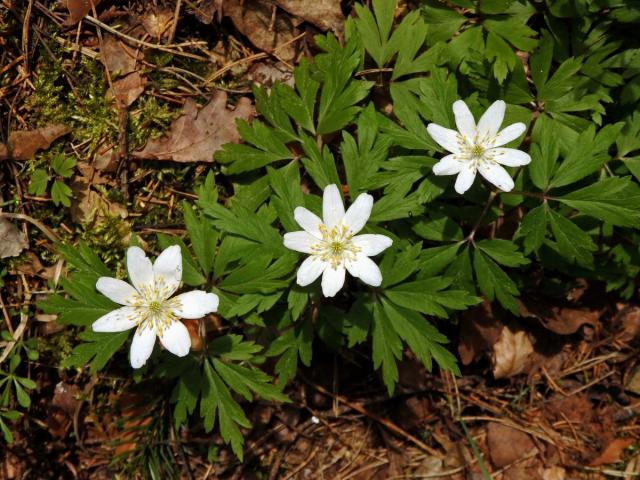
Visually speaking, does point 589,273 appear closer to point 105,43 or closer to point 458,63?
point 458,63

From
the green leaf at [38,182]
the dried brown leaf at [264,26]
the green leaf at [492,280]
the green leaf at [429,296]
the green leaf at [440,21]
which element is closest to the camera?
the green leaf at [429,296]

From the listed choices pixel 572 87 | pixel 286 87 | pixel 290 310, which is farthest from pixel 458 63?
pixel 290 310

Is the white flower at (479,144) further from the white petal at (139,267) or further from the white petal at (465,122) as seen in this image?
the white petal at (139,267)

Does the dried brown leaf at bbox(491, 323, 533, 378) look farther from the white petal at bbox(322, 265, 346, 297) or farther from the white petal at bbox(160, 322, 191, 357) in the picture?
the white petal at bbox(160, 322, 191, 357)

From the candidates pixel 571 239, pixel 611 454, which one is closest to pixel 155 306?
pixel 571 239

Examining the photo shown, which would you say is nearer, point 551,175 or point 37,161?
→ point 551,175

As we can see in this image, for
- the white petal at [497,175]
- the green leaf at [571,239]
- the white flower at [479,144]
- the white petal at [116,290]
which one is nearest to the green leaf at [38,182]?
the white petal at [116,290]

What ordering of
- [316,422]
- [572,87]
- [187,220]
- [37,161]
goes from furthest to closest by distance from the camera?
[316,422], [37,161], [572,87], [187,220]
